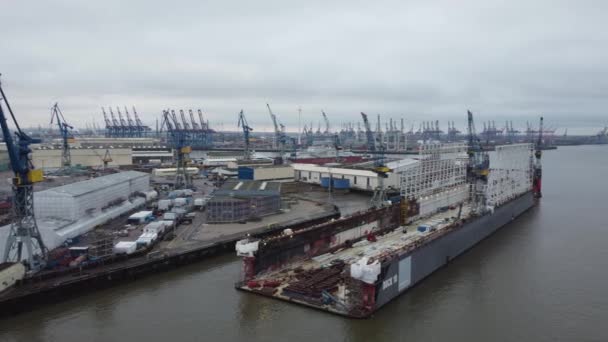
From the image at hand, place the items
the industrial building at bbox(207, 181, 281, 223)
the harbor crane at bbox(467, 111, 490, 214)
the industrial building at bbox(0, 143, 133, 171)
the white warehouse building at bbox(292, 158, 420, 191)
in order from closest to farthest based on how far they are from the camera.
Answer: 1. the harbor crane at bbox(467, 111, 490, 214)
2. the industrial building at bbox(207, 181, 281, 223)
3. the white warehouse building at bbox(292, 158, 420, 191)
4. the industrial building at bbox(0, 143, 133, 171)

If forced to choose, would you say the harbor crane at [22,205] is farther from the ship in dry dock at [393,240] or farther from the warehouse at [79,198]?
the ship in dry dock at [393,240]

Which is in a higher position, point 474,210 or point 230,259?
point 474,210

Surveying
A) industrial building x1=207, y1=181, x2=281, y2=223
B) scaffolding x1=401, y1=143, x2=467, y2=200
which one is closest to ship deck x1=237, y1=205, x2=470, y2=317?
scaffolding x1=401, y1=143, x2=467, y2=200

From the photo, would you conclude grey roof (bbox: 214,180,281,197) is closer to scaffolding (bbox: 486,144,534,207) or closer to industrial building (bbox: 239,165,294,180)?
industrial building (bbox: 239,165,294,180)

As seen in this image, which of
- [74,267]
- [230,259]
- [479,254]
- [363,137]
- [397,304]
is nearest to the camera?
[397,304]

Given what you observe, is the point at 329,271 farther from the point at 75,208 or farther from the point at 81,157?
the point at 81,157

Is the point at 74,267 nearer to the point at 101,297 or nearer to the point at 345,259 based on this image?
the point at 101,297

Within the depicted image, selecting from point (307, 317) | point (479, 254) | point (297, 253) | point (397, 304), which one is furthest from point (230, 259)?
point (479, 254)

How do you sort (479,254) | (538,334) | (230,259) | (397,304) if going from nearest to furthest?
(538,334)
(397,304)
(230,259)
(479,254)
